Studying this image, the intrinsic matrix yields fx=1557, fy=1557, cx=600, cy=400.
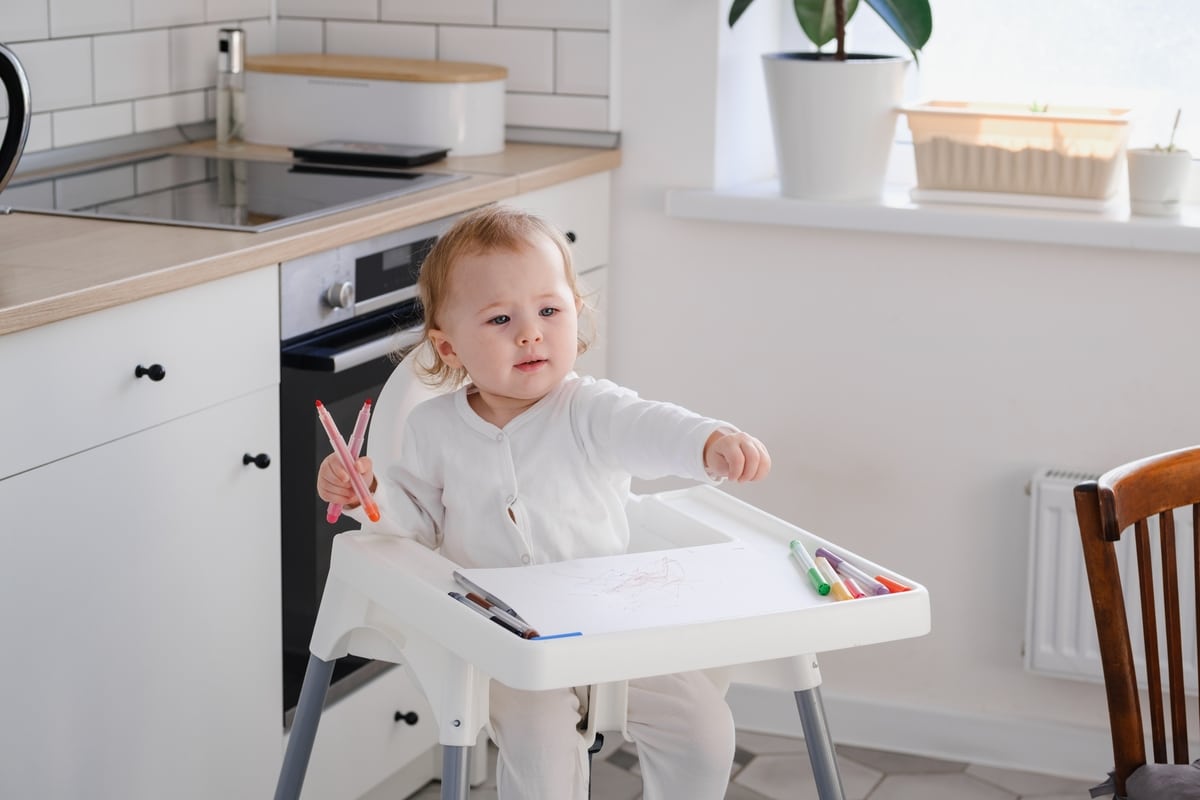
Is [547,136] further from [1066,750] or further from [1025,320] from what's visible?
[1066,750]

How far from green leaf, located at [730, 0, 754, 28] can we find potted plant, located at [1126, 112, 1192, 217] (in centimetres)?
66

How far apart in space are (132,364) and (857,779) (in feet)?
4.72

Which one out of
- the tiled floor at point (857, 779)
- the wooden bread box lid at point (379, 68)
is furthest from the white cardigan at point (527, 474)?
the wooden bread box lid at point (379, 68)

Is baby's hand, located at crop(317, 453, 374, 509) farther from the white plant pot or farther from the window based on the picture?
the window

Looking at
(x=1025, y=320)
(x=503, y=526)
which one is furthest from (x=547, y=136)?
(x=503, y=526)

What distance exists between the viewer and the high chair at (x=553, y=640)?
4.36ft

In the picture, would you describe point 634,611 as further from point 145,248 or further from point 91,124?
point 91,124

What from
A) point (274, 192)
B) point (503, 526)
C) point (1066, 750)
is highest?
point (274, 192)

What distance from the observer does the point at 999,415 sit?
8.30ft

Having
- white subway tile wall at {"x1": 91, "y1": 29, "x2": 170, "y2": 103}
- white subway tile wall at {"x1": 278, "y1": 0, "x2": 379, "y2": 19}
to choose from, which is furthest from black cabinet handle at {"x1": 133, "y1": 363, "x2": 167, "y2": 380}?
white subway tile wall at {"x1": 278, "y1": 0, "x2": 379, "y2": 19}

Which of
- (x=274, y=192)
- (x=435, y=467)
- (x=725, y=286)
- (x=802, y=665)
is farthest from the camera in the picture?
(x=725, y=286)

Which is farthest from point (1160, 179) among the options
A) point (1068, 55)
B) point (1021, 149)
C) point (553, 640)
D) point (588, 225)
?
point (553, 640)

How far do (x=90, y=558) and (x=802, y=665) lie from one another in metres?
0.75

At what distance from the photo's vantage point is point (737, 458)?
149 cm
